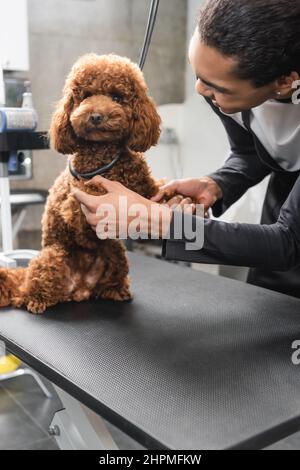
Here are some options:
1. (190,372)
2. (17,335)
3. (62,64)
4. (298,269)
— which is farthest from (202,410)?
(62,64)

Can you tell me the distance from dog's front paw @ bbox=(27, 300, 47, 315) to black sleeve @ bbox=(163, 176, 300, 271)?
296 mm

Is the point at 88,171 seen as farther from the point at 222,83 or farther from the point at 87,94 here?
the point at 222,83

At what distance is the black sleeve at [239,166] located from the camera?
4.27 ft

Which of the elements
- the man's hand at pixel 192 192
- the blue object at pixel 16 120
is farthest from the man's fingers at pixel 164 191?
the blue object at pixel 16 120

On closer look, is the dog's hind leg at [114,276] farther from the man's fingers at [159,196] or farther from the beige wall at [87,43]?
the beige wall at [87,43]

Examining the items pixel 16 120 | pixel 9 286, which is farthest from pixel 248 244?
pixel 16 120

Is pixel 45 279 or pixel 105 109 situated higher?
pixel 105 109

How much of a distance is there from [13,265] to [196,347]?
681mm

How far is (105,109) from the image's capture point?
0.90m

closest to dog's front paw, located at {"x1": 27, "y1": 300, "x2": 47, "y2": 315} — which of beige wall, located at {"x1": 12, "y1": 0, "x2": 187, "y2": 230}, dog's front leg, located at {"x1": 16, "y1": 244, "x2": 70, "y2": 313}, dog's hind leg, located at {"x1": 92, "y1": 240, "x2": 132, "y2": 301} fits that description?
dog's front leg, located at {"x1": 16, "y1": 244, "x2": 70, "y2": 313}

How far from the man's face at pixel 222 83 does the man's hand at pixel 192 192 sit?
→ 0.71ft

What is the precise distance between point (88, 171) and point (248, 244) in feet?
1.11

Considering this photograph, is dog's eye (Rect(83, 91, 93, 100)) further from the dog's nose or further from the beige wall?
the beige wall
